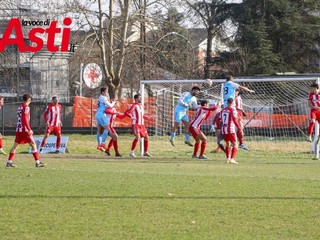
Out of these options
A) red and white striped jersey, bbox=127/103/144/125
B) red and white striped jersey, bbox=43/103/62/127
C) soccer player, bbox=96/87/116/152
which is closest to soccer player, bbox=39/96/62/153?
red and white striped jersey, bbox=43/103/62/127

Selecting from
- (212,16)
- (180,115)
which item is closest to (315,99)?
(180,115)

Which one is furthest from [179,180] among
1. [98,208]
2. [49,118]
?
[49,118]

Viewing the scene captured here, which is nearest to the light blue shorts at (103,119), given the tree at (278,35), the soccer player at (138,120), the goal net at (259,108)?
the soccer player at (138,120)

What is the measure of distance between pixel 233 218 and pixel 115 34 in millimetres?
36144

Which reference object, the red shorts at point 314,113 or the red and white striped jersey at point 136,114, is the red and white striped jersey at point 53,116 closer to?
the red and white striped jersey at point 136,114

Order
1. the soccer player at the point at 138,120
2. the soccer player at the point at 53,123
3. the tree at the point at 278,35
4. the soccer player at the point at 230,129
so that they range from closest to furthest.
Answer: the soccer player at the point at 230,129 → the soccer player at the point at 138,120 → the soccer player at the point at 53,123 → the tree at the point at 278,35

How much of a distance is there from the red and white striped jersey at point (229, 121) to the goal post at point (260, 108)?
854 cm

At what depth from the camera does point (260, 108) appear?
37.2 meters

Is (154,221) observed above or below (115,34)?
below

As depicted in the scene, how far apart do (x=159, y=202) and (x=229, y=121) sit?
10.2 meters

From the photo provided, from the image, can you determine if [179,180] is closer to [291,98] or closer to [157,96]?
[157,96]

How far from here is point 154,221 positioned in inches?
389

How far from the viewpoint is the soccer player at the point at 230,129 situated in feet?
70.6

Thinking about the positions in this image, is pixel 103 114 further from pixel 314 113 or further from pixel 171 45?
pixel 171 45
